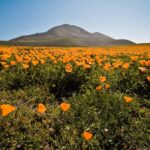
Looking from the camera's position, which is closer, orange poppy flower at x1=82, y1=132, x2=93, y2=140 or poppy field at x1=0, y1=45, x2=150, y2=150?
orange poppy flower at x1=82, y1=132, x2=93, y2=140

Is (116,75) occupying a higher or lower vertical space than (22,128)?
higher

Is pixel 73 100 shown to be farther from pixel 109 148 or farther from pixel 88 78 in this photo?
pixel 109 148

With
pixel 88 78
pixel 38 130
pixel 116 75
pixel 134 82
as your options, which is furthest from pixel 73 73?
pixel 38 130

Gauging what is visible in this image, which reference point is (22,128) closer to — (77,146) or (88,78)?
(77,146)

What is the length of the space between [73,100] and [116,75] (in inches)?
59.3

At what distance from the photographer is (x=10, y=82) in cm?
580

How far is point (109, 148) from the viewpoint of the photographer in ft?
11.6

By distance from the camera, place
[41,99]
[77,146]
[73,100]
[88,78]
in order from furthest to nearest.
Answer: [88,78], [41,99], [73,100], [77,146]

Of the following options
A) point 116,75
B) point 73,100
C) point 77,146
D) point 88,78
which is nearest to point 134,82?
point 116,75

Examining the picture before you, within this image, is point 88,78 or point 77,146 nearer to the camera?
point 77,146

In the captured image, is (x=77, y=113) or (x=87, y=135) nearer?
(x=87, y=135)

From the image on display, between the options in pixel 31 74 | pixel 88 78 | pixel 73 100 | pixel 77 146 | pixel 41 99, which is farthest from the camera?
pixel 31 74

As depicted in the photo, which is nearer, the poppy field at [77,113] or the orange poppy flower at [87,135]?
the orange poppy flower at [87,135]

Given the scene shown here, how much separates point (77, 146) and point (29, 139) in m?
0.68
